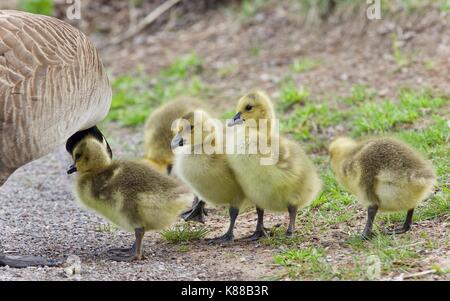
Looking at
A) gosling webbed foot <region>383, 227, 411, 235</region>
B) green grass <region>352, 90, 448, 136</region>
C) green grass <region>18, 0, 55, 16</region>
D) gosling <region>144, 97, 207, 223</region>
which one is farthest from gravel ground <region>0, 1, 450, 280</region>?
green grass <region>18, 0, 55, 16</region>

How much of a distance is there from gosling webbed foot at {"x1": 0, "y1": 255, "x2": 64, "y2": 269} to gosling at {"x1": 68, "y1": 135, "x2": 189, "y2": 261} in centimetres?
40

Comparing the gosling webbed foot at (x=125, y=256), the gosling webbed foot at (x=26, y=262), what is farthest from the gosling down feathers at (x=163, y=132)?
the gosling webbed foot at (x=26, y=262)

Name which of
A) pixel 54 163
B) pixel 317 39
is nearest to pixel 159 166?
pixel 54 163

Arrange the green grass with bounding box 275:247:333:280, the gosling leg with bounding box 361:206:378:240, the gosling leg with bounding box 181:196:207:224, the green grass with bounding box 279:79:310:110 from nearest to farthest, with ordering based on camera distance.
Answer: the green grass with bounding box 275:247:333:280, the gosling leg with bounding box 361:206:378:240, the gosling leg with bounding box 181:196:207:224, the green grass with bounding box 279:79:310:110

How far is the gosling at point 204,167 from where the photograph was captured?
5684mm

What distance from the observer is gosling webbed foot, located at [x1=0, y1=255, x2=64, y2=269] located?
5250 millimetres

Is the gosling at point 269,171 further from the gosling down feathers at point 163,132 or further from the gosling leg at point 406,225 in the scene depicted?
the gosling down feathers at point 163,132

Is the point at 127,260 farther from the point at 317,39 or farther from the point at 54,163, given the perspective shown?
the point at 317,39

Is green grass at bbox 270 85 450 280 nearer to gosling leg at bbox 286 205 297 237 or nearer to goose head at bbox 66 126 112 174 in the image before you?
gosling leg at bbox 286 205 297 237

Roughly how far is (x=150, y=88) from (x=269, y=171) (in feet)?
17.1

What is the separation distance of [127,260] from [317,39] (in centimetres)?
598

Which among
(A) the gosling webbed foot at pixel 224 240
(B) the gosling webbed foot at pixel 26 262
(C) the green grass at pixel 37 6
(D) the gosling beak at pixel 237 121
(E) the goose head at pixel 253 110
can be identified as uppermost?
(C) the green grass at pixel 37 6

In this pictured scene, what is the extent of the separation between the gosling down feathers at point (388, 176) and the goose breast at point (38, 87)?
186 centimetres

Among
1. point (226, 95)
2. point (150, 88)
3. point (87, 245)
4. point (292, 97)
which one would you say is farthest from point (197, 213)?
point (150, 88)
